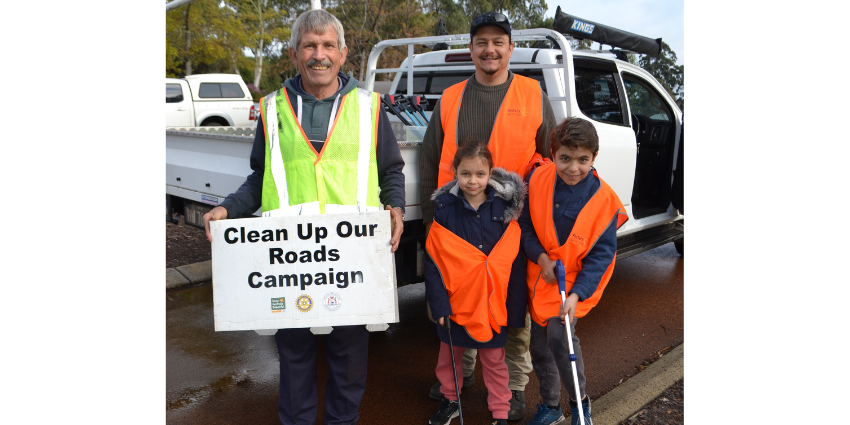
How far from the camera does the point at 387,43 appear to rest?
5.73m

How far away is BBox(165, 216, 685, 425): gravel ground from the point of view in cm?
333

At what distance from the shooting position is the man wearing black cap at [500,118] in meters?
3.17

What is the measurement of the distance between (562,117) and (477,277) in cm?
191

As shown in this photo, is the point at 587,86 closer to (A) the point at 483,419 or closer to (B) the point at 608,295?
(B) the point at 608,295

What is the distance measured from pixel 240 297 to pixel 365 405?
1358 mm

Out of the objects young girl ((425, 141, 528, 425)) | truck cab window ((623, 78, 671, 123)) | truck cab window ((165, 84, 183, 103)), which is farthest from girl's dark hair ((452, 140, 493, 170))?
truck cab window ((165, 84, 183, 103))

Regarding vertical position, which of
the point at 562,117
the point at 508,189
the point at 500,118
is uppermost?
the point at 562,117

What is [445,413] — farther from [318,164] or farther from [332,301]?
[318,164]

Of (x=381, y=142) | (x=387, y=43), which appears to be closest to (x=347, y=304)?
(x=381, y=142)

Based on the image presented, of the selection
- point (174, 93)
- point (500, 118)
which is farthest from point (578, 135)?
point (174, 93)

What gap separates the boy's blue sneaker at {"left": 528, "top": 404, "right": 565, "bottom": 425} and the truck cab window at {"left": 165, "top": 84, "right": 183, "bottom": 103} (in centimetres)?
1625

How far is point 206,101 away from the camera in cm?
1756

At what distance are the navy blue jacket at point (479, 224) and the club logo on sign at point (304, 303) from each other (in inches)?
28.3

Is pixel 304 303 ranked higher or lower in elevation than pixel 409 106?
lower
